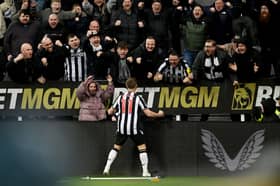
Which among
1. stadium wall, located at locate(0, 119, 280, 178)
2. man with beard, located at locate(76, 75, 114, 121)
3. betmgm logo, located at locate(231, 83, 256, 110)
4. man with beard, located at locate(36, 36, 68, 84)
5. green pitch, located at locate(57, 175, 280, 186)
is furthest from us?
man with beard, located at locate(36, 36, 68, 84)

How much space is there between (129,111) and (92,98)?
0.86 m

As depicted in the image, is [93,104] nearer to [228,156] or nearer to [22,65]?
[22,65]

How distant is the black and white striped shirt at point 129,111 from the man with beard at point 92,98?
0.38 metres

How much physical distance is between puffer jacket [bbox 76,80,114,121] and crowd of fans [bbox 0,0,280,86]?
40 centimetres

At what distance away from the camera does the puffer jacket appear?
53.0 ft

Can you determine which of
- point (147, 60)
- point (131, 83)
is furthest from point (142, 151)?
point (147, 60)

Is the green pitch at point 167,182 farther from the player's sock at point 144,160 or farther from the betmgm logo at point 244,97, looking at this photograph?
the betmgm logo at point 244,97

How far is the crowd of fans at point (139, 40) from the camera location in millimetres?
16375

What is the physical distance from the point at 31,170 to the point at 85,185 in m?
8.09

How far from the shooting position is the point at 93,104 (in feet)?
53.0

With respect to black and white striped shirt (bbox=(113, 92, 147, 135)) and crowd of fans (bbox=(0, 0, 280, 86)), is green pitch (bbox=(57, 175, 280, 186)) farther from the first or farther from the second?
crowd of fans (bbox=(0, 0, 280, 86))

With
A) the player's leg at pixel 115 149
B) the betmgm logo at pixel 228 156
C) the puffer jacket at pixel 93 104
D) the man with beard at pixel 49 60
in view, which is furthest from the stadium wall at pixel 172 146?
the man with beard at pixel 49 60

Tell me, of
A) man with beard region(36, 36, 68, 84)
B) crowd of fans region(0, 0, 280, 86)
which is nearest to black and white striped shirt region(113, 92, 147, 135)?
crowd of fans region(0, 0, 280, 86)

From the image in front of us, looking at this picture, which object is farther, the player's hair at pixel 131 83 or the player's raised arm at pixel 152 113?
the player's raised arm at pixel 152 113
